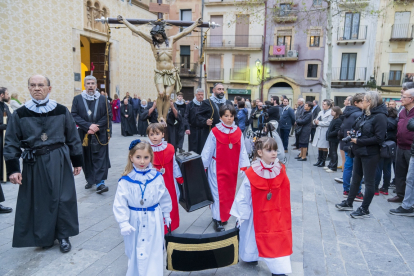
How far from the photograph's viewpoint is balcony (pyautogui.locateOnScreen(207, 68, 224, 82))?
1024 inches

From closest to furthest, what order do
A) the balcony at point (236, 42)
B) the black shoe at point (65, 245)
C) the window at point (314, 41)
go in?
1. the black shoe at point (65, 245)
2. the window at point (314, 41)
3. the balcony at point (236, 42)

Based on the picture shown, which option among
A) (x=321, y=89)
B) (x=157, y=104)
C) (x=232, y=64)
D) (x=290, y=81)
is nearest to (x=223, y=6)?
(x=232, y=64)

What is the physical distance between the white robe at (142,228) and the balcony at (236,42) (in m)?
24.2

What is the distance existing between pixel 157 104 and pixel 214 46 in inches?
878

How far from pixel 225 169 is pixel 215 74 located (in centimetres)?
2311

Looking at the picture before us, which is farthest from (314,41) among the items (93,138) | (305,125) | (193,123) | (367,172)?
(93,138)

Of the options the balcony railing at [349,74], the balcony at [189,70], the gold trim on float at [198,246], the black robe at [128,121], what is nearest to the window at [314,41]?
the balcony railing at [349,74]

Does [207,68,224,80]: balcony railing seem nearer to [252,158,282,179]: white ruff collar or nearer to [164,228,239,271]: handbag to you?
[252,158,282,179]: white ruff collar

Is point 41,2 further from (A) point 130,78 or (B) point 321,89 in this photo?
(B) point 321,89

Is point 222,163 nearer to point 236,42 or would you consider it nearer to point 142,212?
point 142,212

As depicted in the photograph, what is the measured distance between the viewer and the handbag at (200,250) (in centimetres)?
271

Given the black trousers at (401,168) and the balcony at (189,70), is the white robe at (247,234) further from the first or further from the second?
the balcony at (189,70)

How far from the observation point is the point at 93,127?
515 centimetres

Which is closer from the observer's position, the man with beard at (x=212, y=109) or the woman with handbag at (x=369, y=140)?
the woman with handbag at (x=369, y=140)
